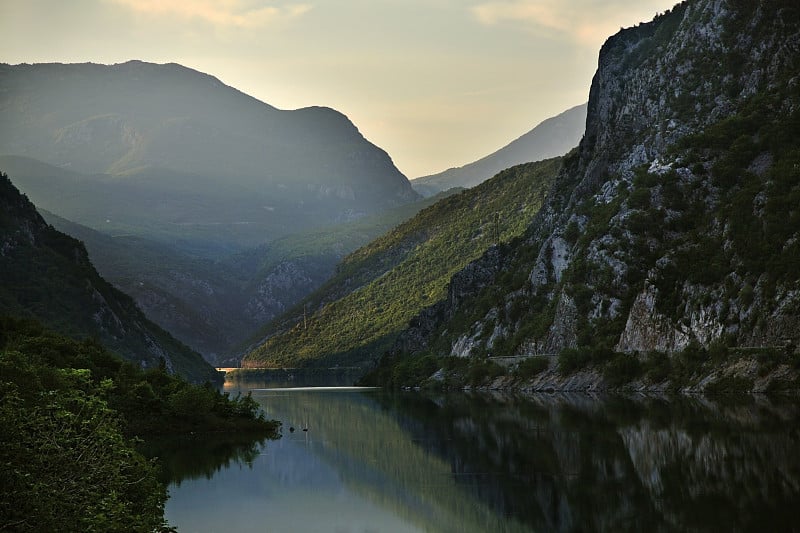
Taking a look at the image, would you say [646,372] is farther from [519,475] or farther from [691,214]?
[519,475]

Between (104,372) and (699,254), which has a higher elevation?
(699,254)

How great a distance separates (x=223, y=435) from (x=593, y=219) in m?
93.8

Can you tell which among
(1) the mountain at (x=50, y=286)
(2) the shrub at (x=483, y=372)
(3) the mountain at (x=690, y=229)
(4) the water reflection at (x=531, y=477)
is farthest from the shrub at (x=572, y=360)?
(1) the mountain at (x=50, y=286)

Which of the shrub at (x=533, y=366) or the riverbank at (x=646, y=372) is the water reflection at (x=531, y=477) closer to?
the riverbank at (x=646, y=372)

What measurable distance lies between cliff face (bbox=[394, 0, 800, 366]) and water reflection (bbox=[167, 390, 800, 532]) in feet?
89.1

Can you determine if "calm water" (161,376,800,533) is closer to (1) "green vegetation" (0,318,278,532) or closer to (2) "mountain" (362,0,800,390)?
(1) "green vegetation" (0,318,278,532)

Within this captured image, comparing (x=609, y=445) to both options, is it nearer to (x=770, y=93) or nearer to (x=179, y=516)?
(x=179, y=516)

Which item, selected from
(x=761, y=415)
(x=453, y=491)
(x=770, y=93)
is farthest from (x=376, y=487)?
(x=770, y=93)

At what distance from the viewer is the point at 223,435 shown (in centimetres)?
10181

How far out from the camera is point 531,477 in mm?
61469

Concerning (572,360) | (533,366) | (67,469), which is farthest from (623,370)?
(67,469)

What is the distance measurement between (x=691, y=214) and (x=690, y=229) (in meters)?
2.92

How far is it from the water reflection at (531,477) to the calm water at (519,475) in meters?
0.12

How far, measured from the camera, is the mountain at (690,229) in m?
121
